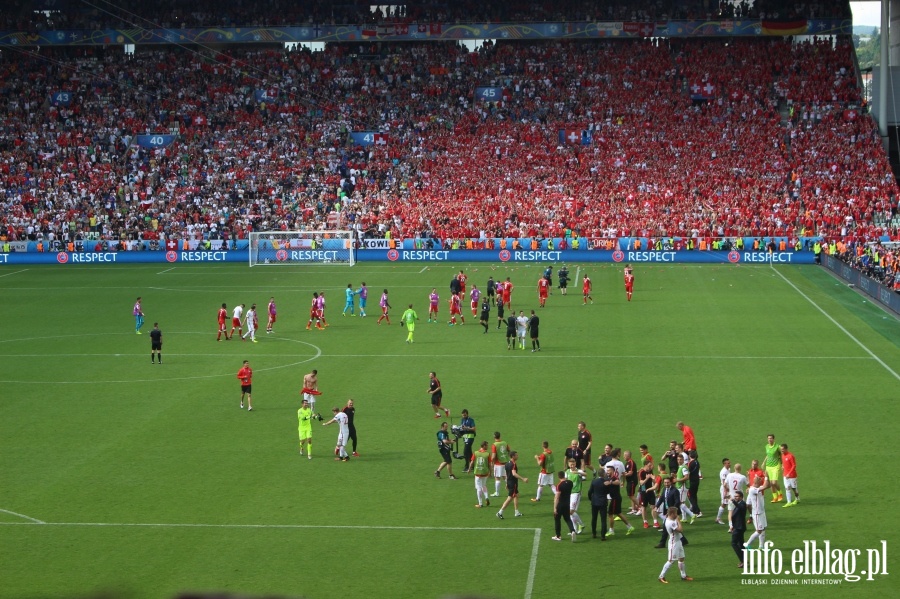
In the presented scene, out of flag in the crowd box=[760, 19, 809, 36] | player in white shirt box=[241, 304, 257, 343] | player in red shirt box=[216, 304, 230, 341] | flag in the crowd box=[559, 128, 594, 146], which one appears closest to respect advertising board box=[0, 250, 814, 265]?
flag in the crowd box=[559, 128, 594, 146]

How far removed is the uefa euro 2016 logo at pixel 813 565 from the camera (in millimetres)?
18828

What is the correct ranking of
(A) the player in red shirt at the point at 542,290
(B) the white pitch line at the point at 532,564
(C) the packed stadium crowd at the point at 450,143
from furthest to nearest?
1. (C) the packed stadium crowd at the point at 450,143
2. (A) the player in red shirt at the point at 542,290
3. (B) the white pitch line at the point at 532,564

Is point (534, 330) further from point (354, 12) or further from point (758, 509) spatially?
point (354, 12)

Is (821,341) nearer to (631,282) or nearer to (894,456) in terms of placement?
(631,282)

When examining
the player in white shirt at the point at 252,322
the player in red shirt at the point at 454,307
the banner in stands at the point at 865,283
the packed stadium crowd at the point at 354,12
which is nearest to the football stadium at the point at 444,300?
the player in white shirt at the point at 252,322

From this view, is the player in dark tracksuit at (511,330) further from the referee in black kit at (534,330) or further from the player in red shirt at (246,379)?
the player in red shirt at (246,379)

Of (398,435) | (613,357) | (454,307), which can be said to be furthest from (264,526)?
(454,307)

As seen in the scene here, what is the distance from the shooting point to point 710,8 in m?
86.3

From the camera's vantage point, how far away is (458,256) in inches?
2776

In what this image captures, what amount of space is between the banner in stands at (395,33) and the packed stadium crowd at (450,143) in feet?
5.16

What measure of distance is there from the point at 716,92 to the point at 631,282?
117 ft

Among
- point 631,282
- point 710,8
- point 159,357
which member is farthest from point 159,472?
point 710,8

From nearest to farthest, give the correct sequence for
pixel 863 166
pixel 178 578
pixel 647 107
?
1. pixel 178 578
2. pixel 863 166
3. pixel 647 107

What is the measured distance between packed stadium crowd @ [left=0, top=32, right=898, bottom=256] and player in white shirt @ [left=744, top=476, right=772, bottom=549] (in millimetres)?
48677
